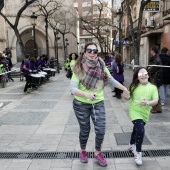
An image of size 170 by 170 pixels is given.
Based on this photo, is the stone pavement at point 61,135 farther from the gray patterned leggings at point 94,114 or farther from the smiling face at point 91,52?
the smiling face at point 91,52

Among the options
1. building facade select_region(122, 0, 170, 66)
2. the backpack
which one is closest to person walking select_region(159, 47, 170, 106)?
the backpack

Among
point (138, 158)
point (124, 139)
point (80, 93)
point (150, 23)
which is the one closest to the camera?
point (80, 93)

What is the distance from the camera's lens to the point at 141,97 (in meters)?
3.78

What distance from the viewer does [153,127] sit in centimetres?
574

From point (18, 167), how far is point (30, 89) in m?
8.30

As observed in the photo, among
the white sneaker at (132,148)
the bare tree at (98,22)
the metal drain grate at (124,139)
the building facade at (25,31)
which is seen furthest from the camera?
the building facade at (25,31)

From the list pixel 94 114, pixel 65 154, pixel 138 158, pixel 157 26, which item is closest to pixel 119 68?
pixel 65 154

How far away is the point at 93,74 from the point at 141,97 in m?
0.78

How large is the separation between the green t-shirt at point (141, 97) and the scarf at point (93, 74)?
53 cm

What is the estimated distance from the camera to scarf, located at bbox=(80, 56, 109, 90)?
3.60 m

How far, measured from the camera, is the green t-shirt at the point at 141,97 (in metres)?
3.76

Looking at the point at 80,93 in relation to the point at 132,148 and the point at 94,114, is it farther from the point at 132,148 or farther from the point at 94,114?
the point at 132,148

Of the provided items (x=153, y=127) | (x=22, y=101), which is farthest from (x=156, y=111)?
(x=22, y=101)

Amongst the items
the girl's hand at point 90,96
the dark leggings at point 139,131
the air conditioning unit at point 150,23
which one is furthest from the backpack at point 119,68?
the air conditioning unit at point 150,23
